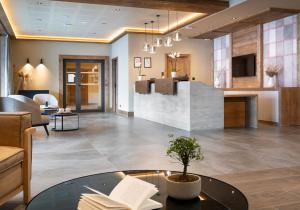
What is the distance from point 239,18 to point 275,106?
2454 millimetres

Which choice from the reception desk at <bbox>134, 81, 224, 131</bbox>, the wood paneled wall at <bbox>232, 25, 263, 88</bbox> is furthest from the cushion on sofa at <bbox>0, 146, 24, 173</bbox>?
the wood paneled wall at <bbox>232, 25, 263, 88</bbox>

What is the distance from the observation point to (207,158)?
13.8ft

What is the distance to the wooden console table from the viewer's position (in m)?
7.44

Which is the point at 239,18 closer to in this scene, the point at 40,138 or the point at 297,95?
the point at 297,95

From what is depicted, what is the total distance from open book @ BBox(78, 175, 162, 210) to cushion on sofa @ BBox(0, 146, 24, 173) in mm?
956

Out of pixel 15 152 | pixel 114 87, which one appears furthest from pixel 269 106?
pixel 15 152

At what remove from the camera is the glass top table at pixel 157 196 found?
1.61 metres

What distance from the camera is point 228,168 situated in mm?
3678

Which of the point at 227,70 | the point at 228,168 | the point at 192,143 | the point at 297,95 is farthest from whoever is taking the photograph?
the point at 227,70

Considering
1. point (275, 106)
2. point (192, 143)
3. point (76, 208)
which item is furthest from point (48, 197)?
point (275, 106)

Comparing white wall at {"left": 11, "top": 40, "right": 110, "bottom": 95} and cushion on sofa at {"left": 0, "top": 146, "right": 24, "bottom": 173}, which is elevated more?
white wall at {"left": 11, "top": 40, "right": 110, "bottom": 95}

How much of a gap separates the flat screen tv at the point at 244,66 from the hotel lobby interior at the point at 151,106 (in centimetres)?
5

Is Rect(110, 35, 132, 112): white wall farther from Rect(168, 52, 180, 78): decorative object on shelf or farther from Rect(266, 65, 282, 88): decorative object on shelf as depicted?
Rect(266, 65, 282, 88): decorative object on shelf

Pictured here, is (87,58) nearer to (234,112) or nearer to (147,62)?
(147,62)
